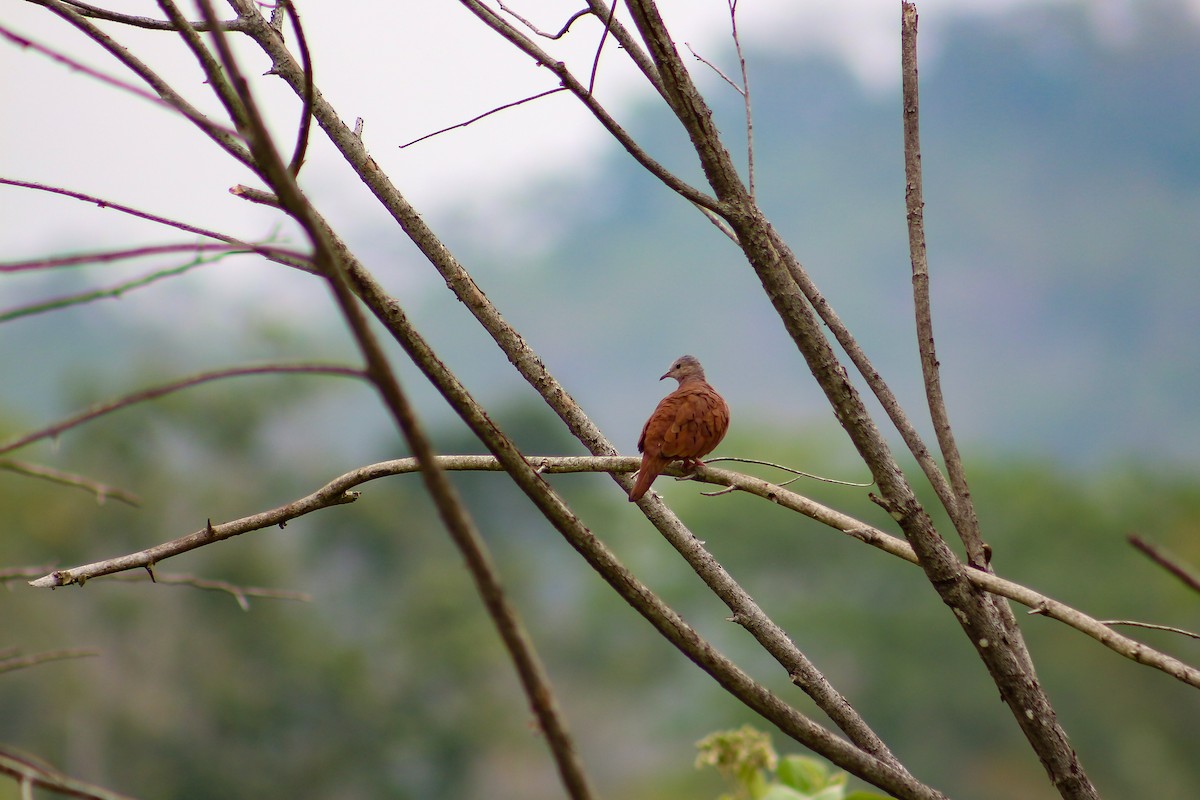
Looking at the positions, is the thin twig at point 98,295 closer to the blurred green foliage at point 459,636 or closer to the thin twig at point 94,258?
the thin twig at point 94,258

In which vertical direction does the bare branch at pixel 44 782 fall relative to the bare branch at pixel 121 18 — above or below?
below

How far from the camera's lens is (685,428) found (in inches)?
161

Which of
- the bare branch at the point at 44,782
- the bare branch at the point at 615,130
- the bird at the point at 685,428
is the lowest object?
the bare branch at the point at 44,782

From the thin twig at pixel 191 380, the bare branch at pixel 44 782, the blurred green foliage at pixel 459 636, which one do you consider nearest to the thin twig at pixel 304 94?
the thin twig at pixel 191 380

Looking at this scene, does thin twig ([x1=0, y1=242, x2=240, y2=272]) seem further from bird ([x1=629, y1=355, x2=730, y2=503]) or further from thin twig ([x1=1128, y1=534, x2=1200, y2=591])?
bird ([x1=629, y1=355, x2=730, y2=503])

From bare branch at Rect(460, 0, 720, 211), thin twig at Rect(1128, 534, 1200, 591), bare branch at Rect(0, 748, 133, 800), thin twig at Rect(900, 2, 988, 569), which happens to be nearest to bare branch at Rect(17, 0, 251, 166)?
bare branch at Rect(460, 0, 720, 211)

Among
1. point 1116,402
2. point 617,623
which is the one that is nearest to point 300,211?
point 617,623

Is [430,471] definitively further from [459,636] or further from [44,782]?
[459,636]

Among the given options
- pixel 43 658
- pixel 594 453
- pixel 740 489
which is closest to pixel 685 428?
pixel 594 453

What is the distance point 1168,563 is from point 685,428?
291 cm

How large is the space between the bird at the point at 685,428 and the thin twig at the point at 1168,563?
2355mm

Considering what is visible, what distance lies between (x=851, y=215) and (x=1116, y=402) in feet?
119

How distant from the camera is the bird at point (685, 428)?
395 centimetres

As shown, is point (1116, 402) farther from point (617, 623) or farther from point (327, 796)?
point (327, 796)
